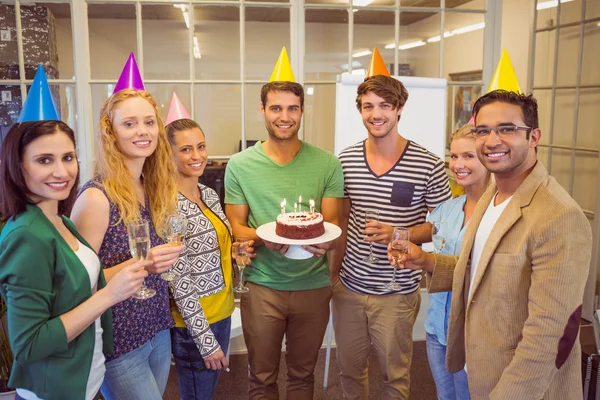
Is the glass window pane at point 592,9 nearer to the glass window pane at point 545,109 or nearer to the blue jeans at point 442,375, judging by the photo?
the glass window pane at point 545,109

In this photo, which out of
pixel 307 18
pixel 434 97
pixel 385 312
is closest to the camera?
pixel 385 312

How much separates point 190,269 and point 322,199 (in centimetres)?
76

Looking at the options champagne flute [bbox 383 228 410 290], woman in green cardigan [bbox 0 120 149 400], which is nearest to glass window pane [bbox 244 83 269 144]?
champagne flute [bbox 383 228 410 290]

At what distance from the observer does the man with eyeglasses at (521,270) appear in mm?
1369

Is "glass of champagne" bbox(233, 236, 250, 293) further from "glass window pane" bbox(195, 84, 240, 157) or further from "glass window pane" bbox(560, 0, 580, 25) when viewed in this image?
"glass window pane" bbox(560, 0, 580, 25)

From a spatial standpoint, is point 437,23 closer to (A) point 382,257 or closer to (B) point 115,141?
(A) point 382,257

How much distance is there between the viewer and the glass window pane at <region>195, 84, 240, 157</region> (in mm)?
3668

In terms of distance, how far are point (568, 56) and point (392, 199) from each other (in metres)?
3.24

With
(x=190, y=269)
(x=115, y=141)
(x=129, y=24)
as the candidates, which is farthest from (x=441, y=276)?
(x=129, y=24)

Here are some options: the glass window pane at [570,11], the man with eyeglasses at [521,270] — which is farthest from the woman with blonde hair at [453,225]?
the glass window pane at [570,11]

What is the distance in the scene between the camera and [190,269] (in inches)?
75.9

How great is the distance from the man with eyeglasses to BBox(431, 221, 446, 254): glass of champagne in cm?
31

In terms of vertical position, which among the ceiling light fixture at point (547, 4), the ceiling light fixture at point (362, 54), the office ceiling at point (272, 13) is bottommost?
the ceiling light fixture at point (362, 54)

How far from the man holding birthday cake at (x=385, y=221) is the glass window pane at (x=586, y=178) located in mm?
2677
